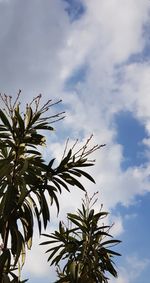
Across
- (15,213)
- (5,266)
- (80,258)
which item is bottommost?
(5,266)

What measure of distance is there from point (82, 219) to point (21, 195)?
13.9 ft

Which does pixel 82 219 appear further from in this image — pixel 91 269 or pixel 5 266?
pixel 5 266

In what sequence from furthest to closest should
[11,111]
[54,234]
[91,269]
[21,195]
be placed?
[54,234], [91,269], [11,111], [21,195]

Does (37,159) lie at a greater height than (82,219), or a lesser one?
lesser

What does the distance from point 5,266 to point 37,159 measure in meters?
1.66

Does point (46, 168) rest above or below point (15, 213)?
above

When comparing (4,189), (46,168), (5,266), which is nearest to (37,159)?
(46,168)

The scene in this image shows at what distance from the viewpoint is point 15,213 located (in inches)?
271

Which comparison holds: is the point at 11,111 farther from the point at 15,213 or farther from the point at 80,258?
the point at 80,258

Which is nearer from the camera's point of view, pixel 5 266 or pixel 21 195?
pixel 21 195

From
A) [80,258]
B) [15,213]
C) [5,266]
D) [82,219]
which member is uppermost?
[82,219]

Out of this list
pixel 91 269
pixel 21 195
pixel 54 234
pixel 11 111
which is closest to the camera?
pixel 21 195

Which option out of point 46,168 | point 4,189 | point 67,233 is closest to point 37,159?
point 46,168

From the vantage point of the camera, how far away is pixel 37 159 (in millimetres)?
7227
